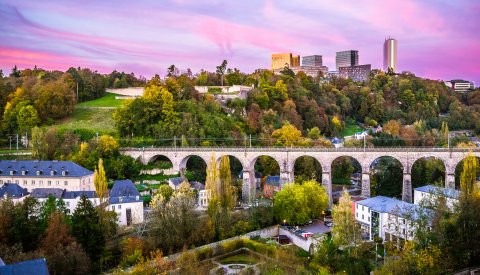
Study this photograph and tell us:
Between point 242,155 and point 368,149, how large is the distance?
1362 cm

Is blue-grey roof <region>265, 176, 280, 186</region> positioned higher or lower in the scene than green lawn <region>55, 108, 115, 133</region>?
lower

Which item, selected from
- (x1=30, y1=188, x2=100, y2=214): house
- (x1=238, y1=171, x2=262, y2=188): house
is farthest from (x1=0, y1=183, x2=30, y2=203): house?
(x1=238, y1=171, x2=262, y2=188): house

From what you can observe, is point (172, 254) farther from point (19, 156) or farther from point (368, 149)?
point (19, 156)

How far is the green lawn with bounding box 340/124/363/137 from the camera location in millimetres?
88312

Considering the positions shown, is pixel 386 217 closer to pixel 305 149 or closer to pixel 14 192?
pixel 305 149

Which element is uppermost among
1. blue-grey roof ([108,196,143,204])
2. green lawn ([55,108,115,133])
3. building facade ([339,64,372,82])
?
building facade ([339,64,372,82])

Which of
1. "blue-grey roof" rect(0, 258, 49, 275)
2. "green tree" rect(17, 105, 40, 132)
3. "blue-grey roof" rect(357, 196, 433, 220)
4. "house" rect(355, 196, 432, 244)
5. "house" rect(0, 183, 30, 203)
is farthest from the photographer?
"green tree" rect(17, 105, 40, 132)

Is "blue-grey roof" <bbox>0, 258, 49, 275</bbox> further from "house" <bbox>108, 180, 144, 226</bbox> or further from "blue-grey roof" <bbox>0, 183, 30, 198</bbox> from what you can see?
"blue-grey roof" <bbox>0, 183, 30, 198</bbox>

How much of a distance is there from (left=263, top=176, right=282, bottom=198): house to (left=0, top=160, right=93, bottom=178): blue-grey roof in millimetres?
18340

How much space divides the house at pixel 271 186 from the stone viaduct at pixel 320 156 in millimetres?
1267

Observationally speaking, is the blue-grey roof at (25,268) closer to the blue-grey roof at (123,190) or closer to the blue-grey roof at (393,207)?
the blue-grey roof at (123,190)

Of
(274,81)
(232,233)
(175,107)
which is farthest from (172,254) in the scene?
(274,81)

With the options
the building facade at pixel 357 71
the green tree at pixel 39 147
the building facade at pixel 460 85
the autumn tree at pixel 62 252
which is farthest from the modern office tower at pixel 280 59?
the autumn tree at pixel 62 252

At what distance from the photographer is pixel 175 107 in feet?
217
